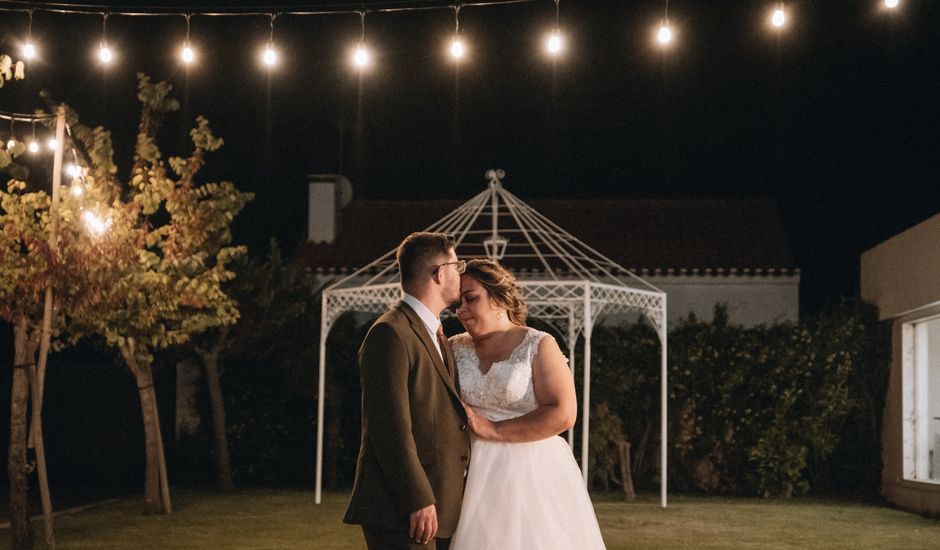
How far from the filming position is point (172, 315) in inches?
452

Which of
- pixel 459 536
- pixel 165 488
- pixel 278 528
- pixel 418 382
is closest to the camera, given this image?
pixel 418 382

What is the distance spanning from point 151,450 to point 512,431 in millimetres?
8765

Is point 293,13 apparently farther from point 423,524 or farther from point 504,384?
point 423,524

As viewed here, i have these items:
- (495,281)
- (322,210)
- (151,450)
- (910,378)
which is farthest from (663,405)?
(322,210)

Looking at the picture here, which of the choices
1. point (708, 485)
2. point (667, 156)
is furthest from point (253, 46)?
point (667, 156)

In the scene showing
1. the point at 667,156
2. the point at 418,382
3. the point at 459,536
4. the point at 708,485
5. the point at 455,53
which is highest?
the point at 667,156

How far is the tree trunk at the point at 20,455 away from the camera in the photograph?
8906mm

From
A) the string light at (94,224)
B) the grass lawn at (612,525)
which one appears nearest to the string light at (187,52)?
the string light at (94,224)

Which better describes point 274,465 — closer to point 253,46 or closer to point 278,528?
point 278,528

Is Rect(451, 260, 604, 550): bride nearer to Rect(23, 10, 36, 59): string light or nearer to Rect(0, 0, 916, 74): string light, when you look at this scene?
Rect(0, 0, 916, 74): string light

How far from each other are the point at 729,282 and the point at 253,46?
38.1ft

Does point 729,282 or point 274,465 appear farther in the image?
point 729,282

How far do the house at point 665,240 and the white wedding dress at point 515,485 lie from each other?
1467 centimetres

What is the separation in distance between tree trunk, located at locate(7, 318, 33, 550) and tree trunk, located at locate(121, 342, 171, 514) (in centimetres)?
314
